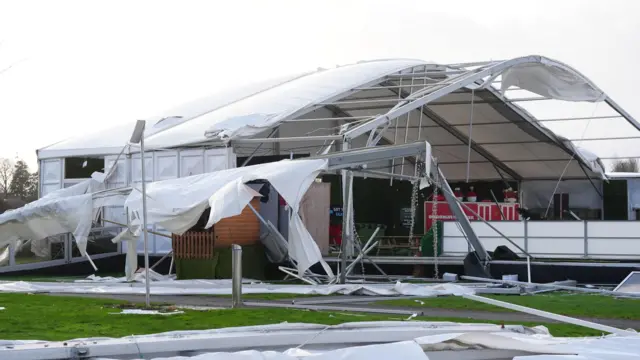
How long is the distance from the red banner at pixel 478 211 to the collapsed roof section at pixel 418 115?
2.03 metres

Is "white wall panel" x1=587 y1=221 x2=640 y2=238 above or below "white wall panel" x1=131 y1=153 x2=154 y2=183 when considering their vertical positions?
below

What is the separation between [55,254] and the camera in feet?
89.3

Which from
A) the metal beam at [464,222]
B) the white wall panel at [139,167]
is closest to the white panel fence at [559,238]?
the metal beam at [464,222]

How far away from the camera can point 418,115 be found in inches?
1399

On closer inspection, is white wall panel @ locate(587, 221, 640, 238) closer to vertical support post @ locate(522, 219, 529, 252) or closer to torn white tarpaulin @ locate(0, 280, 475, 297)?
vertical support post @ locate(522, 219, 529, 252)

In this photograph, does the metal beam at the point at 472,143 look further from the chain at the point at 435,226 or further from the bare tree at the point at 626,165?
the bare tree at the point at 626,165

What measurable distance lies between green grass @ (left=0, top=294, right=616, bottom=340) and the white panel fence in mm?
11239

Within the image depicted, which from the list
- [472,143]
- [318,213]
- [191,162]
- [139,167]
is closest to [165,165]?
[191,162]

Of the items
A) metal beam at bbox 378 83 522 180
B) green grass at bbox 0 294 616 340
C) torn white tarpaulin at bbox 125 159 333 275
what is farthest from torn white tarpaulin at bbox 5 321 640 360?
metal beam at bbox 378 83 522 180

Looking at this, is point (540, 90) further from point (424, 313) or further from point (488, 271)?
point (424, 313)

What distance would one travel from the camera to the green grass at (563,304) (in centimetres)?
1406

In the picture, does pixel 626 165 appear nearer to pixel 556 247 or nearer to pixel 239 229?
pixel 556 247

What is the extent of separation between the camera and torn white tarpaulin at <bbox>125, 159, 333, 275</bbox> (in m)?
19.0

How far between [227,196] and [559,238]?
865 centimetres
